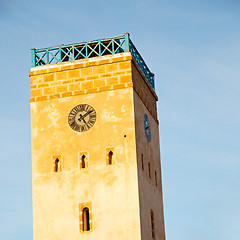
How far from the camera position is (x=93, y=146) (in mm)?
40719

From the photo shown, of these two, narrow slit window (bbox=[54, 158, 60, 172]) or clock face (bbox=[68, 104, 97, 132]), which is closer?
narrow slit window (bbox=[54, 158, 60, 172])

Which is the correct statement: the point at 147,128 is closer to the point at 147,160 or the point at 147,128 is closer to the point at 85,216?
the point at 147,160

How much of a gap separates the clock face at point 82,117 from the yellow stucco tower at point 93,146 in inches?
1.8

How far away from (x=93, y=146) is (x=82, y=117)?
1477 millimetres

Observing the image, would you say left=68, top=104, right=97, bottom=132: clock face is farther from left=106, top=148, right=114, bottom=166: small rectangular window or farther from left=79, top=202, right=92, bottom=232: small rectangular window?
left=79, top=202, right=92, bottom=232: small rectangular window

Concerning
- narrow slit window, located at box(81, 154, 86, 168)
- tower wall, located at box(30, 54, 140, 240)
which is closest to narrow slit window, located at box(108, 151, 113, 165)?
tower wall, located at box(30, 54, 140, 240)

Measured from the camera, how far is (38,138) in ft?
137

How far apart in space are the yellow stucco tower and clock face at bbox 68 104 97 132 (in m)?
0.04

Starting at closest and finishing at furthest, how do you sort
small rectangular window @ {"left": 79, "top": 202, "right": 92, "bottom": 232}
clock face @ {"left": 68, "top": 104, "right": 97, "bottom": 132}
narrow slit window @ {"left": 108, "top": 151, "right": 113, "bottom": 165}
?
small rectangular window @ {"left": 79, "top": 202, "right": 92, "bottom": 232}
narrow slit window @ {"left": 108, "top": 151, "right": 113, "bottom": 165}
clock face @ {"left": 68, "top": 104, "right": 97, "bottom": 132}

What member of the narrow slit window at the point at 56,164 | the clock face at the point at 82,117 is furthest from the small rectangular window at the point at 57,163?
the clock face at the point at 82,117

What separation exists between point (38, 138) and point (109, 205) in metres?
4.76

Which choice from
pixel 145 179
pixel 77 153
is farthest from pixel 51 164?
pixel 145 179

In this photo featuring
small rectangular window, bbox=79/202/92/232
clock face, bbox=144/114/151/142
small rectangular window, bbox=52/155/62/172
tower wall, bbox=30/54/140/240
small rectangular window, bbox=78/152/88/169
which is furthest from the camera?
clock face, bbox=144/114/151/142

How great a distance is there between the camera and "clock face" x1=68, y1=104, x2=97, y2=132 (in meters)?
41.1
